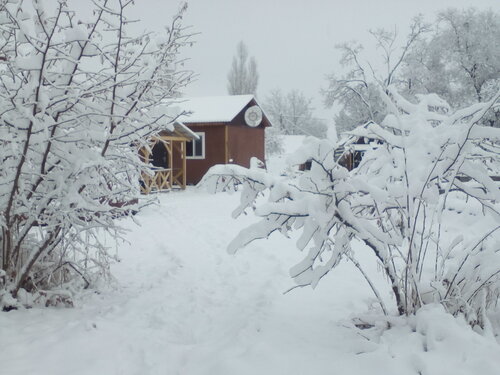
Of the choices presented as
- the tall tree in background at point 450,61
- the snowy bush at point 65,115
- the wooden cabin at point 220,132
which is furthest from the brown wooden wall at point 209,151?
the snowy bush at point 65,115

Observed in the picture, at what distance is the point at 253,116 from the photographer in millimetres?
20766

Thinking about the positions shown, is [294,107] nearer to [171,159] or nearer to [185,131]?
[185,131]

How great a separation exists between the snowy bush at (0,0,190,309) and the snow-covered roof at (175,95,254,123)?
14727mm

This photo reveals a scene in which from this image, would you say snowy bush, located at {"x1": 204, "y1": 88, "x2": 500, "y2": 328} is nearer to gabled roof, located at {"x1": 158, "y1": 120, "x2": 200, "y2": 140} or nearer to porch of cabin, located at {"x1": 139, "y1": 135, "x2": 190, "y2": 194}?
gabled roof, located at {"x1": 158, "y1": 120, "x2": 200, "y2": 140}

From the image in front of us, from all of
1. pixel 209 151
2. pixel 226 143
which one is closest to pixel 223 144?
pixel 226 143

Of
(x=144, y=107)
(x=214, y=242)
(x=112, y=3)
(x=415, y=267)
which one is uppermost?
(x=112, y=3)

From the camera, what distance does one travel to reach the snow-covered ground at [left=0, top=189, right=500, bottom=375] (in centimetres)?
262

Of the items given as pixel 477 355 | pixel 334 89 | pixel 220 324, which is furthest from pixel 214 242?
pixel 334 89

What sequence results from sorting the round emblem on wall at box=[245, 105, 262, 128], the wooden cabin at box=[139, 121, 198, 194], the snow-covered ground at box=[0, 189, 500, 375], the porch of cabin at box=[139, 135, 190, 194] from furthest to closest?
the round emblem on wall at box=[245, 105, 262, 128] < the porch of cabin at box=[139, 135, 190, 194] < the wooden cabin at box=[139, 121, 198, 194] < the snow-covered ground at box=[0, 189, 500, 375]

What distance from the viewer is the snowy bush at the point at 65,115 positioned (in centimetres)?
327

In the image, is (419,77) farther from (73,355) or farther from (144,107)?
(73,355)

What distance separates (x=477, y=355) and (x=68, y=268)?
353cm

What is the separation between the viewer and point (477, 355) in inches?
96.0

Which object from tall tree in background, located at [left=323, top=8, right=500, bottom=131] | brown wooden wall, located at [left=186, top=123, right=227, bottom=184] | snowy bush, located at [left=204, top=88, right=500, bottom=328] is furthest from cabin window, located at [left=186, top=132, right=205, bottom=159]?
snowy bush, located at [left=204, top=88, right=500, bottom=328]
